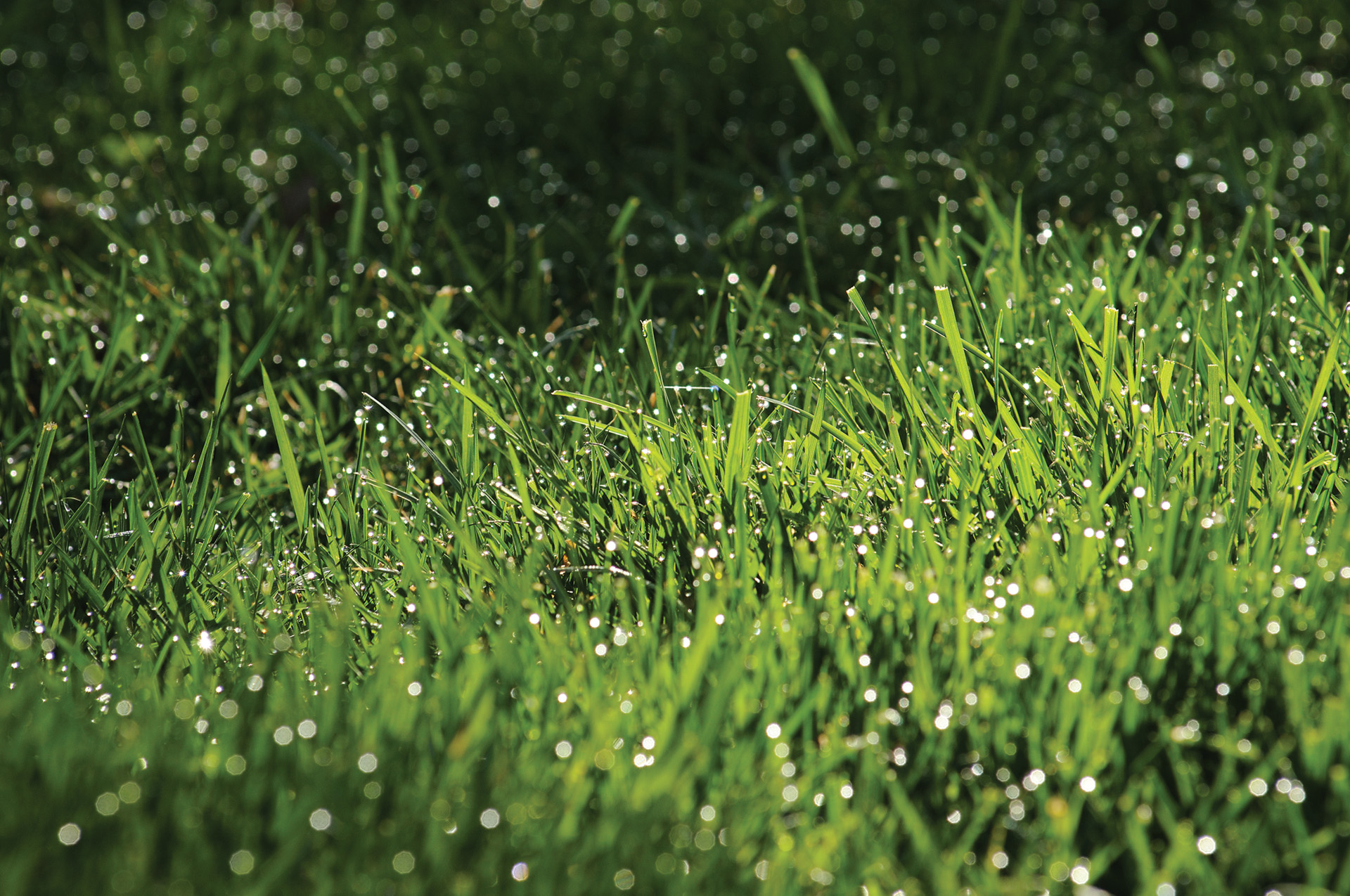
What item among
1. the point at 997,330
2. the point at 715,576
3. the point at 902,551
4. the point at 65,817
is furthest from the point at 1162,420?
the point at 65,817

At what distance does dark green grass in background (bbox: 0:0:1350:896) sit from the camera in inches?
41.9

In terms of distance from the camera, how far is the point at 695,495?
4.96 feet

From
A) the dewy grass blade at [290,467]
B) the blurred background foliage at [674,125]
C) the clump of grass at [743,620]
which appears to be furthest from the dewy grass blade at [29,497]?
the blurred background foliage at [674,125]

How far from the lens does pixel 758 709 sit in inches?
47.0

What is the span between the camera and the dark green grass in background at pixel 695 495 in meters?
1.06

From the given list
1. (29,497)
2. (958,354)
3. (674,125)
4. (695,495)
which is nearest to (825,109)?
(674,125)

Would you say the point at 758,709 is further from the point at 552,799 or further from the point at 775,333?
the point at 775,333

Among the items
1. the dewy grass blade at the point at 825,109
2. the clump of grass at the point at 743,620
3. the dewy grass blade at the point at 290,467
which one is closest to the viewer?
the clump of grass at the point at 743,620

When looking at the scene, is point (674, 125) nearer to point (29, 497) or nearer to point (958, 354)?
point (958, 354)

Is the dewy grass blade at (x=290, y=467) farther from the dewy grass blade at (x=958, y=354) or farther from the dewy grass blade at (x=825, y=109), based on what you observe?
the dewy grass blade at (x=825, y=109)

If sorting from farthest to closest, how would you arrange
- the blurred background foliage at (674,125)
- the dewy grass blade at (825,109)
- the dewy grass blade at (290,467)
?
the dewy grass blade at (825,109) < the blurred background foliage at (674,125) < the dewy grass blade at (290,467)

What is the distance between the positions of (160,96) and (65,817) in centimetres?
274

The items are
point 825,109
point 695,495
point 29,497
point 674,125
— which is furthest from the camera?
point 674,125

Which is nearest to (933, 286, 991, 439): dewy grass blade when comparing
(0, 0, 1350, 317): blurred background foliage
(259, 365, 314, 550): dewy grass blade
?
(0, 0, 1350, 317): blurred background foliage
